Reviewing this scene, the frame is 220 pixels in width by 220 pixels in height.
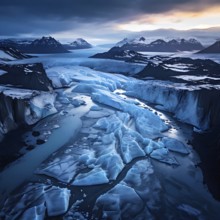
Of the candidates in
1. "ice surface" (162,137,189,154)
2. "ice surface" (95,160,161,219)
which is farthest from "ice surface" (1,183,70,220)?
"ice surface" (162,137,189,154)

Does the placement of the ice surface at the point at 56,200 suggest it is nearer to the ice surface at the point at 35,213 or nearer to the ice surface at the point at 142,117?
the ice surface at the point at 35,213

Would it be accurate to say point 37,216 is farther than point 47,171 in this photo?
No

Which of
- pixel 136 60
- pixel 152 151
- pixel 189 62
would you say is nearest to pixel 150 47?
pixel 136 60

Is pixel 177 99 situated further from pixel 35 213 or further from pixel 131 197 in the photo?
pixel 35 213

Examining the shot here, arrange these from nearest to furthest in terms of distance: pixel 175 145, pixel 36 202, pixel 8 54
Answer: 1. pixel 36 202
2. pixel 175 145
3. pixel 8 54

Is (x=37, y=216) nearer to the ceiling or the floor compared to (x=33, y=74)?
nearer to the floor

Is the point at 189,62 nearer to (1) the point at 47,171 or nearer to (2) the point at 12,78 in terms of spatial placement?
(2) the point at 12,78

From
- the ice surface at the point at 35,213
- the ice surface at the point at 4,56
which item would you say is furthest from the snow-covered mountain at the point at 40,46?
the ice surface at the point at 35,213

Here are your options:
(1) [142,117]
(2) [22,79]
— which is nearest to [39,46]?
(2) [22,79]
